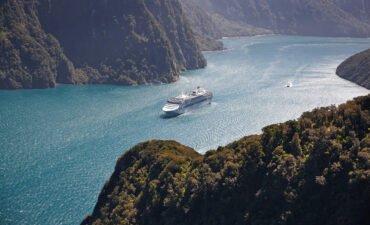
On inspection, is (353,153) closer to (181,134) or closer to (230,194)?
(230,194)

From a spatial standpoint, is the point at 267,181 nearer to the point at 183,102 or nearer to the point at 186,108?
the point at 183,102

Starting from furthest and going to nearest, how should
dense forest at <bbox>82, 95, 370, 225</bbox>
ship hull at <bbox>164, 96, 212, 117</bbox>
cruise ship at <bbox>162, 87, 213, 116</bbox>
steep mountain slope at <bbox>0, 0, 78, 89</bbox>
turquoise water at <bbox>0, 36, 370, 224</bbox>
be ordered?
steep mountain slope at <bbox>0, 0, 78, 89</bbox> → cruise ship at <bbox>162, 87, 213, 116</bbox> → ship hull at <bbox>164, 96, 212, 117</bbox> → turquoise water at <bbox>0, 36, 370, 224</bbox> → dense forest at <bbox>82, 95, 370, 225</bbox>

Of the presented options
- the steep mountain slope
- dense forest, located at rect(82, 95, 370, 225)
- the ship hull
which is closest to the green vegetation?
the ship hull

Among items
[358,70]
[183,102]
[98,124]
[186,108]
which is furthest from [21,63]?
[358,70]

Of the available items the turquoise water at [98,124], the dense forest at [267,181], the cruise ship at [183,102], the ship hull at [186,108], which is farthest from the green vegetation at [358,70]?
the dense forest at [267,181]

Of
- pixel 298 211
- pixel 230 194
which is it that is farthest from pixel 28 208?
pixel 298 211

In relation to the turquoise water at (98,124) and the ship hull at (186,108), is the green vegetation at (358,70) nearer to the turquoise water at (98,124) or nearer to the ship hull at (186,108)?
the turquoise water at (98,124)

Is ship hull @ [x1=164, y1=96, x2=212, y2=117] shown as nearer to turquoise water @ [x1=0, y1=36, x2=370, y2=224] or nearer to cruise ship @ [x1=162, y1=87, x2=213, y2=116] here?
cruise ship @ [x1=162, y1=87, x2=213, y2=116]
